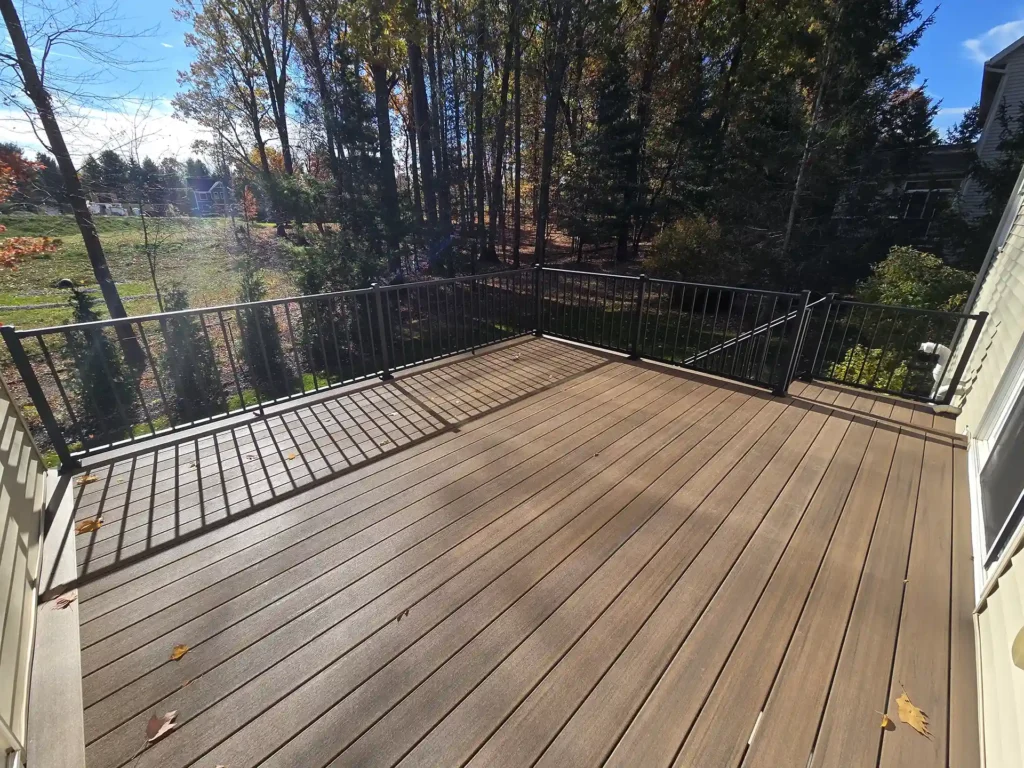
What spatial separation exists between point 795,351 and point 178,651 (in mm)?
4119

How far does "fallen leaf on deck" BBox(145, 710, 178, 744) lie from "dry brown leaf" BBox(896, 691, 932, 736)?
7.34 feet

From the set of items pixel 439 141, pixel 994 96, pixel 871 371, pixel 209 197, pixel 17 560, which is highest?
pixel 994 96

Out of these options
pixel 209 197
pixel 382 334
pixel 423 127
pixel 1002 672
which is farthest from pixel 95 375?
pixel 423 127

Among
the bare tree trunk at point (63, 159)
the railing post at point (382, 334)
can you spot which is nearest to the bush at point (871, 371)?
the railing post at point (382, 334)

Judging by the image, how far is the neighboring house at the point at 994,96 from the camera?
9.15m

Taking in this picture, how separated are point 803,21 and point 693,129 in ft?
9.20

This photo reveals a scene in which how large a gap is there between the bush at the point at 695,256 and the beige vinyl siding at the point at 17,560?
9.78m

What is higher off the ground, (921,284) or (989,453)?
(921,284)

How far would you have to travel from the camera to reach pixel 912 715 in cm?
135

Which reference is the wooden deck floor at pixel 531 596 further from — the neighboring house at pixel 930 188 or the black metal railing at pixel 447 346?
the neighboring house at pixel 930 188

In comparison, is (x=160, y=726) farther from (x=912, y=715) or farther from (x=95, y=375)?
(x=95, y=375)

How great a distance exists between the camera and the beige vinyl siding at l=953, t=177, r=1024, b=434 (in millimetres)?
2619

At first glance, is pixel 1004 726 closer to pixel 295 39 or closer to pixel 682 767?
pixel 682 767

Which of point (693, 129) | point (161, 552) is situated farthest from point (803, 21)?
A: point (161, 552)
